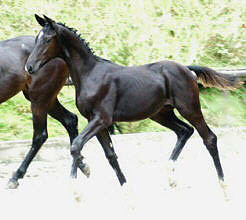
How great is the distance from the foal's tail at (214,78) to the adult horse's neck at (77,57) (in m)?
1.30

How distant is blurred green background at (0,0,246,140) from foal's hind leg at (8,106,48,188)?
5.00 feet

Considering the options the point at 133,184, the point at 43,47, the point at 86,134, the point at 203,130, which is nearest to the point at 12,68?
the point at 43,47

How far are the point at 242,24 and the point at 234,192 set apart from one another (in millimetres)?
5442

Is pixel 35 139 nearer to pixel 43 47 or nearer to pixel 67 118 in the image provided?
pixel 67 118

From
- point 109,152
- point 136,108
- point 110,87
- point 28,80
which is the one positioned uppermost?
point 110,87

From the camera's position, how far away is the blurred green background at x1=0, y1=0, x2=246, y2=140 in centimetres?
840

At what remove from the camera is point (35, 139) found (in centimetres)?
637

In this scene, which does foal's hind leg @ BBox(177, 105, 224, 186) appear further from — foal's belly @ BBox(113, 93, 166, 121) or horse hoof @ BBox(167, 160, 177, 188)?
horse hoof @ BBox(167, 160, 177, 188)

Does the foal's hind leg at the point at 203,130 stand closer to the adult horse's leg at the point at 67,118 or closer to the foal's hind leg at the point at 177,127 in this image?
the foal's hind leg at the point at 177,127

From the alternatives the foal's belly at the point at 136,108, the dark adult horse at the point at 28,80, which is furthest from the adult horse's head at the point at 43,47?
the dark adult horse at the point at 28,80

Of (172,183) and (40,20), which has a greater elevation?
(40,20)

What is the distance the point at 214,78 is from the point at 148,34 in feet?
11.0

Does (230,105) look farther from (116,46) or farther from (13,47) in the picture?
(13,47)

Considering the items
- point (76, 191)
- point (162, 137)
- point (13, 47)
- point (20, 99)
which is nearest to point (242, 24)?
point (162, 137)
